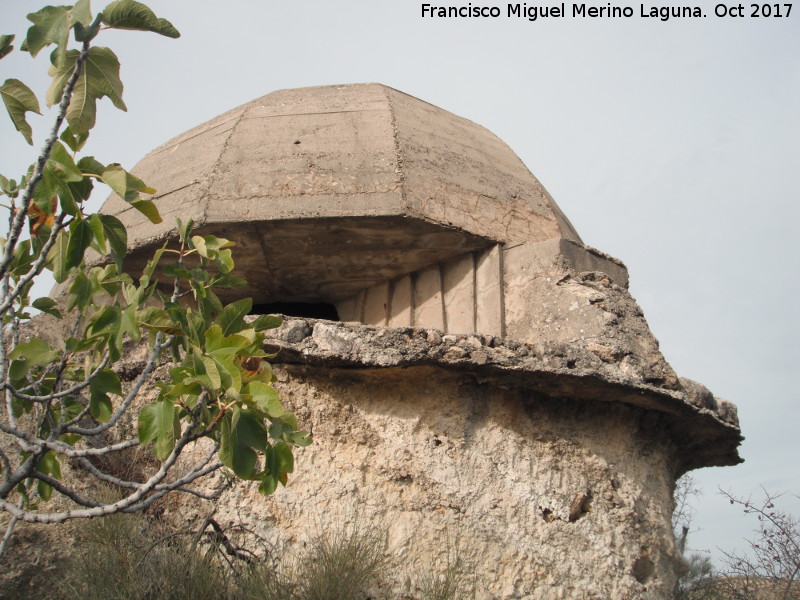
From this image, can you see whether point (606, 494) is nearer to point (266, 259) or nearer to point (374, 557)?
point (374, 557)

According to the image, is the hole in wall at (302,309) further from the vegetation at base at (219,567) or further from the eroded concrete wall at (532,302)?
the vegetation at base at (219,567)

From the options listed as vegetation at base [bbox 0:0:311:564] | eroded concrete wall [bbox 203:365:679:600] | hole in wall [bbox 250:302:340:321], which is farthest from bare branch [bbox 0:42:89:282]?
hole in wall [bbox 250:302:340:321]

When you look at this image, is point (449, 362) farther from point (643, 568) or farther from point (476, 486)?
point (643, 568)

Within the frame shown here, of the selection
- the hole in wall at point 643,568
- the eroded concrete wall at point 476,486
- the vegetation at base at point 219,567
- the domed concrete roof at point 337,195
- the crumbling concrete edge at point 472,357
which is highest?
the domed concrete roof at point 337,195

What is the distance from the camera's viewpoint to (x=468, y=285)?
14.5 ft

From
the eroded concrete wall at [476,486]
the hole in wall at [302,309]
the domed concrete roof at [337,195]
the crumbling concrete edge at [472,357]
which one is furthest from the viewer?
the hole in wall at [302,309]

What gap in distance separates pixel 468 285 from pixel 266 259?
108cm

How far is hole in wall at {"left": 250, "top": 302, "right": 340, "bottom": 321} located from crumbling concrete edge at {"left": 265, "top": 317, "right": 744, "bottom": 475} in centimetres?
153

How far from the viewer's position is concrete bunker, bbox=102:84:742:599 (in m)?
3.40

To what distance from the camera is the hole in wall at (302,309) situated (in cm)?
508

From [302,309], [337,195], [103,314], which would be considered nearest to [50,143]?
[103,314]

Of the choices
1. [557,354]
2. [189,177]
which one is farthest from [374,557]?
[189,177]

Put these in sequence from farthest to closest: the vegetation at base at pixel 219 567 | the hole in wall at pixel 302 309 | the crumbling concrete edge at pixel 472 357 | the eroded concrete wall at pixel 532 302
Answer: the hole in wall at pixel 302 309 < the eroded concrete wall at pixel 532 302 < the crumbling concrete edge at pixel 472 357 < the vegetation at base at pixel 219 567

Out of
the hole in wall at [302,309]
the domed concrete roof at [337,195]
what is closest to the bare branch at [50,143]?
the domed concrete roof at [337,195]
